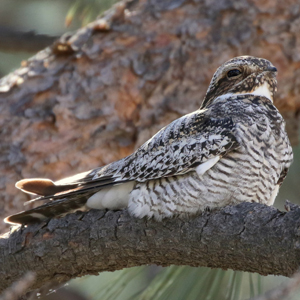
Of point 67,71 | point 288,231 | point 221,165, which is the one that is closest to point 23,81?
point 67,71

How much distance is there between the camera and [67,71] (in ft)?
12.8

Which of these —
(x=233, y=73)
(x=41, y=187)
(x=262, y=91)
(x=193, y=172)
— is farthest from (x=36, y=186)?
(x=262, y=91)

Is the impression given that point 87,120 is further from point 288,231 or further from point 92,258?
point 288,231

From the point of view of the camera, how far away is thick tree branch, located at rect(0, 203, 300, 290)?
2.19 metres

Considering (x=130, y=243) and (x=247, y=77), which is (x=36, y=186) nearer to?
(x=130, y=243)

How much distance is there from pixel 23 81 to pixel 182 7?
143 cm

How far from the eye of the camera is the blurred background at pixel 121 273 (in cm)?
317

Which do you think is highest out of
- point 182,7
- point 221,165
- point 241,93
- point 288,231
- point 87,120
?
point 182,7

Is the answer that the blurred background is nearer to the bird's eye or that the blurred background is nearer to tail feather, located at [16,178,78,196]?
tail feather, located at [16,178,78,196]

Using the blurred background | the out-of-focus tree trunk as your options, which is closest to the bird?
the blurred background

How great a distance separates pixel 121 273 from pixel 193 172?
4.01 feet

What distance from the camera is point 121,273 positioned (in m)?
3.47

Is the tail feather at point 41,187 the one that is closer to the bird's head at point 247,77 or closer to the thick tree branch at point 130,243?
the thick tree branch at point 130,243

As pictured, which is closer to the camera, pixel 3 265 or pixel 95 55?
pixel 3 265
